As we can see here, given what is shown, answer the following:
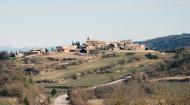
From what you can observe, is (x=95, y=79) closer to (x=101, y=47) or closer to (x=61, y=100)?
(x=61, y=100)

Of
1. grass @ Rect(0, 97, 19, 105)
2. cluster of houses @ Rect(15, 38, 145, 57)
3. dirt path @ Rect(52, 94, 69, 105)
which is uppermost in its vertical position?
cluster of houses @ Rect(15, 38, 145, 57)

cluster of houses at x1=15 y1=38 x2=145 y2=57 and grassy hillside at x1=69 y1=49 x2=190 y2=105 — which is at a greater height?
cluster of houses at x1=15 y1=38 x2=145 y2=57

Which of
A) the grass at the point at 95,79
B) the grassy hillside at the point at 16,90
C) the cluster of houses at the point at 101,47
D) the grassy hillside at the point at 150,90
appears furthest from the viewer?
the cluster of houses at the point at 101,47

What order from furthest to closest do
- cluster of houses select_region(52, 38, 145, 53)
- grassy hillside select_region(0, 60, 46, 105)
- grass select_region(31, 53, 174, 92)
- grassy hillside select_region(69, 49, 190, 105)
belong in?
cluster of houses select_region(52, 38, 145, 53) < grass select_region(31, 53, 174, 92) < grassy hillside select_region(0, 60, 46, 105) < grassy hillside select_region(69, 49, 190, 105)

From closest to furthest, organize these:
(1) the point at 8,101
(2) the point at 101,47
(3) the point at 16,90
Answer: (1) the point at 8,101 < (3) the point at 16,90 < (2) the point at 101,47

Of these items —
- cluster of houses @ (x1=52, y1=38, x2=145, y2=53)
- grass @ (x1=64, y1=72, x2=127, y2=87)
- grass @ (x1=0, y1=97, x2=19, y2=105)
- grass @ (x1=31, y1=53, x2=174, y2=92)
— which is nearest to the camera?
grass @ (x1=0, y1=97, x2=19, y2=105)

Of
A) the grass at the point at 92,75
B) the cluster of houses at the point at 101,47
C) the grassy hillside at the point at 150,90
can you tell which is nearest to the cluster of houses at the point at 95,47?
the cluster of houses at the point at 101,47

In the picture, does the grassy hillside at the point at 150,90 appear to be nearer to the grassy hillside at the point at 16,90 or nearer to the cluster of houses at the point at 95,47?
the grassy hillside at the point at 16,90

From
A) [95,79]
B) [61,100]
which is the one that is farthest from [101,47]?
[61,100]

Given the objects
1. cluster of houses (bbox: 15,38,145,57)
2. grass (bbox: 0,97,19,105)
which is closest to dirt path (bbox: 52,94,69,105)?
grass (bbox: 0,97,19,105)

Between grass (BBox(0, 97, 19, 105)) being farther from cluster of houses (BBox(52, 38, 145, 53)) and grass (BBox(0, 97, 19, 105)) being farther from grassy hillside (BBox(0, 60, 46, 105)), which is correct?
cluster of houses (BBox(52, 38, 145, 53))

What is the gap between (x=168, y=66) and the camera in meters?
109

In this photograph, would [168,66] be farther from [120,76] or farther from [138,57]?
[138,57]

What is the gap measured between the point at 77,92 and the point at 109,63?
165 ft
